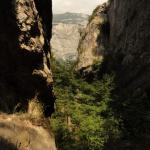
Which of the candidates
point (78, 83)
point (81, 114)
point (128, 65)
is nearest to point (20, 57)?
point (81, 114)

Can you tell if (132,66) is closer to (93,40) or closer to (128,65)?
(128,65)

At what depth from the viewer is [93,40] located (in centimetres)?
4147

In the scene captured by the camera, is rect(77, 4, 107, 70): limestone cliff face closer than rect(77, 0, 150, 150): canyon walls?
No

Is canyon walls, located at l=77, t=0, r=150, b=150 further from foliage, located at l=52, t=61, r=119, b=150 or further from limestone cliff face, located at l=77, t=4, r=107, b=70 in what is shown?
foliage, located at l=52, t=61, r=119, b=150

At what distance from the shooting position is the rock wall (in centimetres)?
1508

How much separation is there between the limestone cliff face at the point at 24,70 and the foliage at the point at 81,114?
4312mm

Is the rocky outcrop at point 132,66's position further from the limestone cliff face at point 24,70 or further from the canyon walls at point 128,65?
the limestone cliff face at point 24,70

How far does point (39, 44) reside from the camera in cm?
1688

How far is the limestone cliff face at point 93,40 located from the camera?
3903 centimetres

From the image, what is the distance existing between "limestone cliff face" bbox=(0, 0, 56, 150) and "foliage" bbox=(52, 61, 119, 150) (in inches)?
170

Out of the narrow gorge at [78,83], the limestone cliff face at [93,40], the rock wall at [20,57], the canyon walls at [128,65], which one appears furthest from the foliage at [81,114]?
the limestone cliff face at [93,40]

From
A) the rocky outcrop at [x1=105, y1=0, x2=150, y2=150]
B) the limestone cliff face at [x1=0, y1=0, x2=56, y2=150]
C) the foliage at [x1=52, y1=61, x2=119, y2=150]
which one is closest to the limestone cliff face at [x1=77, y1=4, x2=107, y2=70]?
the rocky outcrop at [x1=105, y1=0, x2=150, y2=150]

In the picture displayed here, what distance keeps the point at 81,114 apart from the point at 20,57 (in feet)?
32.1

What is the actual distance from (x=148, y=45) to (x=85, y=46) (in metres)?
14.2
